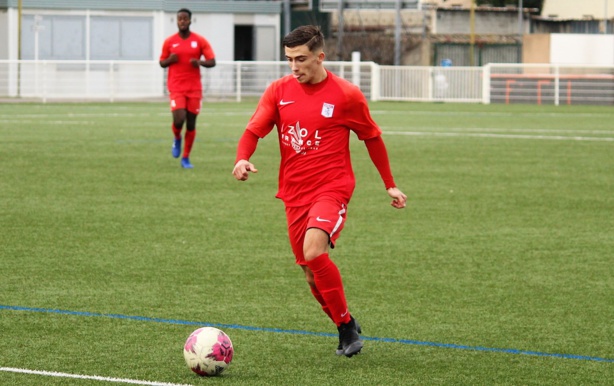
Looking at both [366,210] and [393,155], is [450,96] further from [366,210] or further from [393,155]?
[366,210]

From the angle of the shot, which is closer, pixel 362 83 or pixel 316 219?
pixel 316 219

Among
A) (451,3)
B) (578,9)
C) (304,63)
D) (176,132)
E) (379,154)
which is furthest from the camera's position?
(578,9)

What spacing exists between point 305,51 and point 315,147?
21.4 inches

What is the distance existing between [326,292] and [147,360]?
1.03m

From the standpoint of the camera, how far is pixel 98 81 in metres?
45.6

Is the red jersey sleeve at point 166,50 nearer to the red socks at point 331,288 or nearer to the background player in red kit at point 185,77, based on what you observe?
the background player in red kit at point 185,77

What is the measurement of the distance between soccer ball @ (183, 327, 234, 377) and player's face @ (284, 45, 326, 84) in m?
1.51

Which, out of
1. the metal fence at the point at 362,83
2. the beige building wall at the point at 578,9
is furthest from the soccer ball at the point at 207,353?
the beige building wall at the point at 578,9

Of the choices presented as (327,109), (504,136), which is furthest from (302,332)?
(504,136)

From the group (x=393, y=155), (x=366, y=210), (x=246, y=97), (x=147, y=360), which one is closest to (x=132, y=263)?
(x=147, y=360)

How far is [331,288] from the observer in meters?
6.79

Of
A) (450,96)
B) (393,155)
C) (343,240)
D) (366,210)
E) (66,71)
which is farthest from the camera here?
(66,71)

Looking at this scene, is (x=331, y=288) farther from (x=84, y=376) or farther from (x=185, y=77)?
(x=185, y=77)

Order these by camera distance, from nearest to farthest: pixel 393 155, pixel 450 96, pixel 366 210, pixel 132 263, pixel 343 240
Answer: pixel 132 263
pixel 343 240
pixel 366 210
pixel 393 155
pixel 450 96
